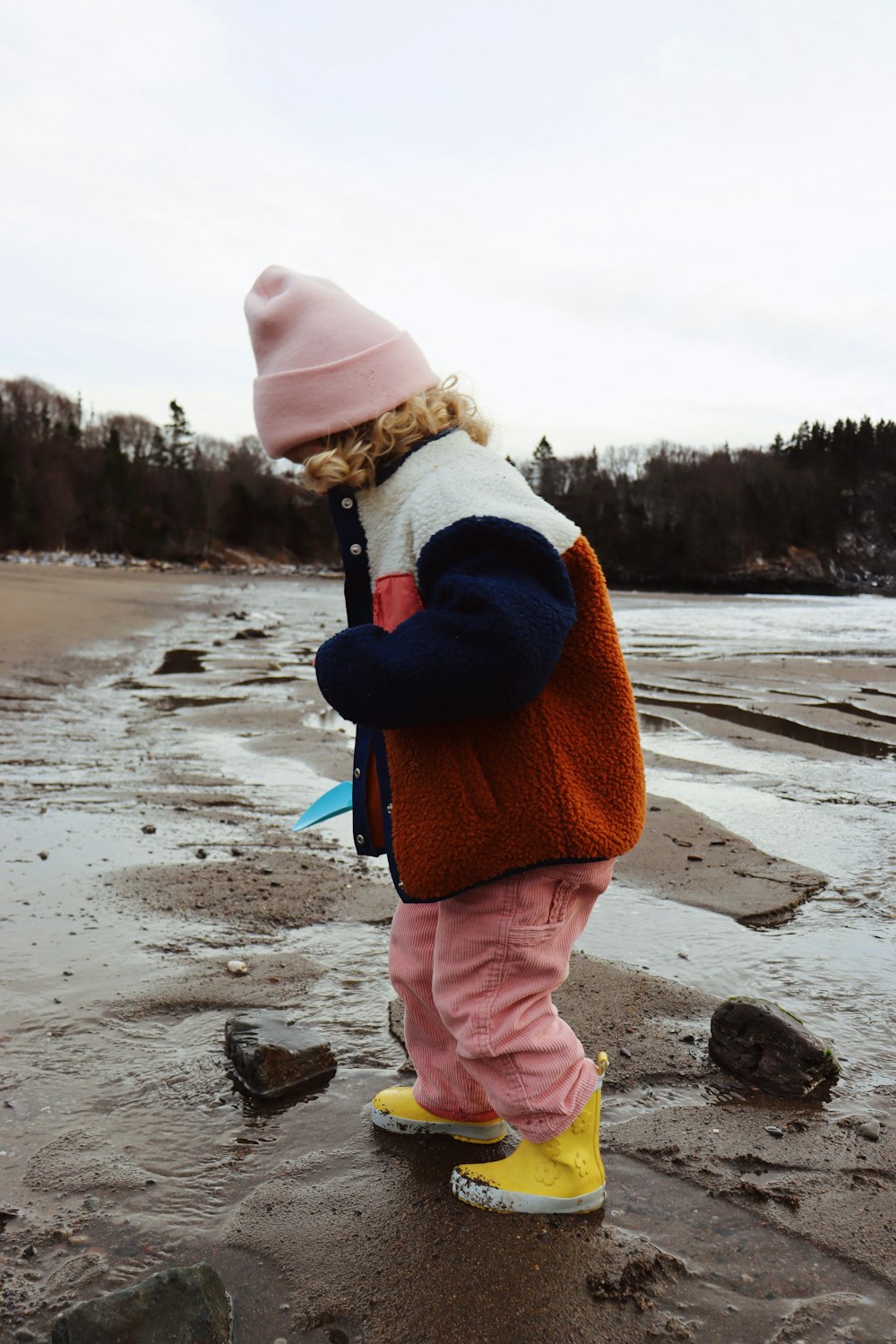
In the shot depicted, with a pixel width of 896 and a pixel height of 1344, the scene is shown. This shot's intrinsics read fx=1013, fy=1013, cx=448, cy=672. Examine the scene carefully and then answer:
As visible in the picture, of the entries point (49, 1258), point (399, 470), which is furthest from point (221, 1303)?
point (399, 470)

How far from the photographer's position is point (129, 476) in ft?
201

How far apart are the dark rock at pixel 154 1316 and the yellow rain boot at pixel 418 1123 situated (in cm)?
69

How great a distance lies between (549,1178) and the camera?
194 cm

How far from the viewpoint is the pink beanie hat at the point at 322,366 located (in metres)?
2.00

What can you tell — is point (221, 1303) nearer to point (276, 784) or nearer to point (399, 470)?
point (399, 470)

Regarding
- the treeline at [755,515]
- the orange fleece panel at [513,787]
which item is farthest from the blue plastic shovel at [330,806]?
the treeline at [755,515]

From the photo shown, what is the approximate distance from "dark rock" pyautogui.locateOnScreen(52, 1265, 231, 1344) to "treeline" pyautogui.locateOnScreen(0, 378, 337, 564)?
5532 centimetres

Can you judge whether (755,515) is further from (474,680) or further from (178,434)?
(474,680)

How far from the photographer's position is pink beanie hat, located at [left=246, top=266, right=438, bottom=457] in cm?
200

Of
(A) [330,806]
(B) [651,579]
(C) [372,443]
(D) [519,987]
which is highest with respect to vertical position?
(C) [372,443]

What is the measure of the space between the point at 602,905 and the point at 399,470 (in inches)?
85.9

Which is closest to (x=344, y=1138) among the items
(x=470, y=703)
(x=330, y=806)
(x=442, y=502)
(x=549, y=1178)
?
(x=549, y=1178)

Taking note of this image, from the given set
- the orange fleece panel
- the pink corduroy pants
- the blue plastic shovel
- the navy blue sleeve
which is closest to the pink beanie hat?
the navy blue sleeve

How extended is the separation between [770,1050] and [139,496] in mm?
64078
